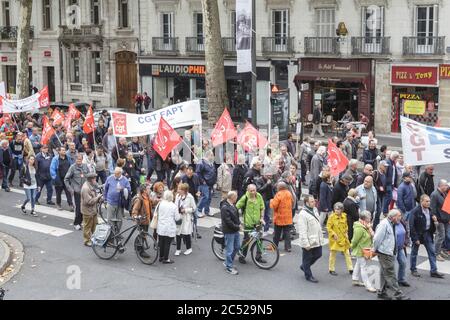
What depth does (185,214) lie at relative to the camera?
14039 mm

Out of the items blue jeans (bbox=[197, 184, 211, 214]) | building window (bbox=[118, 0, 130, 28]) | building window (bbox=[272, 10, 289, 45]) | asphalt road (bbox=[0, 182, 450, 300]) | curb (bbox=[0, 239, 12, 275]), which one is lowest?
asphalt road (bbox=[0, 182, 450, 300])

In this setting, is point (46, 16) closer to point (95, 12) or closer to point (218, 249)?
point (95, 12)

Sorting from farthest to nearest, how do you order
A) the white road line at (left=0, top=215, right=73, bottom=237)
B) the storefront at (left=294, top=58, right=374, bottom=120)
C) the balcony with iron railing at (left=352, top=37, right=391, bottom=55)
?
1. the storefront at (left=294, top=58, right=374, bottom=120)
2. the balcony with iron railing at (left=352, top=37, right=391, bottom=55)
3. the white road line at (left=0, top=215, right=73, bottom=237)

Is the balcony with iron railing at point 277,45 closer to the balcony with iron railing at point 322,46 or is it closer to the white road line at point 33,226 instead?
the balcony with iron railing at point 322,46

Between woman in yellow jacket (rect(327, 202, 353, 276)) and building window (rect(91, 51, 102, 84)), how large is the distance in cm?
3229

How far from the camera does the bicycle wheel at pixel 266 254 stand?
13.2m

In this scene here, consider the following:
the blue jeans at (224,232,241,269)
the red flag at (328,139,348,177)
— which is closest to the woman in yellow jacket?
the blue jeans at (224,232,241,269)

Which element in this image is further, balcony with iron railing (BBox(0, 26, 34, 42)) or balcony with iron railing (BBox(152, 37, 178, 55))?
balcony with iron railing (BBox(0, 26, 34, 42))

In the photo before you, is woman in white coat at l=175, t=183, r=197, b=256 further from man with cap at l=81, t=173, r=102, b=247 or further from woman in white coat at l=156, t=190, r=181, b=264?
man with cap at l=81, t=173, r=102, b=247

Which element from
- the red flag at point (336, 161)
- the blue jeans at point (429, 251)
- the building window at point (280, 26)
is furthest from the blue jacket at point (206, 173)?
the building window at point (280, 26)

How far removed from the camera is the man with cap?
14.7 metres

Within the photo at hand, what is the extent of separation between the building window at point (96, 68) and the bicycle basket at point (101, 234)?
98.8 feet

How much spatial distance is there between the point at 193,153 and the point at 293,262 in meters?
6.51

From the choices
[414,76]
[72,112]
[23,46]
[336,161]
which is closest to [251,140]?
[336,161]
